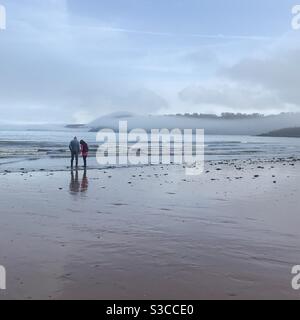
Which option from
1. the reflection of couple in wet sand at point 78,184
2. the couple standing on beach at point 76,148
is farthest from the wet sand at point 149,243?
the couple standing on beach at point 76,148

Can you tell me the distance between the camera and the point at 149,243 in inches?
357

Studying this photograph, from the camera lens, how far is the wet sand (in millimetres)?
6586

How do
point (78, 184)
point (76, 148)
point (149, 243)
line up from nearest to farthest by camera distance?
1. point (149, 243)
2. point (78, 184)
3. point (76, 148)

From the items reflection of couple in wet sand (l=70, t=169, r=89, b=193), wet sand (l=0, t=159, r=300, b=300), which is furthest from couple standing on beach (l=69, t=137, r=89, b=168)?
wet sand (l=0, t=159, r=300, b=300)

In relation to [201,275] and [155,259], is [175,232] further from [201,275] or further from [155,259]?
[201,275]

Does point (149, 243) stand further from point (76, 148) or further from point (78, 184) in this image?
point (76, 148)

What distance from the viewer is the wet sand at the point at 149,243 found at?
6.59 metres

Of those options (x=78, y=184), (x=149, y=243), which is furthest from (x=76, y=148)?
(x=149, y=243)

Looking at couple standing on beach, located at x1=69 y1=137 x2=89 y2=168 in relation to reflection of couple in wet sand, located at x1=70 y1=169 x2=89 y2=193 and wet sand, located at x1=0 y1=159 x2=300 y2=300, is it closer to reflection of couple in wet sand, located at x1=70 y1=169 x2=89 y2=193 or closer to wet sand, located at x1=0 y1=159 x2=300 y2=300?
reflection of couple in wet sand, located at x1=70 y1=169 x2=89 y2=193

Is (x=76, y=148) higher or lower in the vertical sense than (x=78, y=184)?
higher

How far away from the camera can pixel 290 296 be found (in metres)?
6.31

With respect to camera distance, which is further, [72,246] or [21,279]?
[72,246]

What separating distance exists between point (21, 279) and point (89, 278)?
103 centimetres
